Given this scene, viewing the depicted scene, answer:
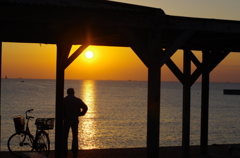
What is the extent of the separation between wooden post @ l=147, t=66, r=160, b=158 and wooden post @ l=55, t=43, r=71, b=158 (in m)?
2.94

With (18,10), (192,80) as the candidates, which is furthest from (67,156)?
(18,10)

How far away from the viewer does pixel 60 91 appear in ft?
30.6

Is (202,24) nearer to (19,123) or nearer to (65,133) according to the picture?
(65,133)

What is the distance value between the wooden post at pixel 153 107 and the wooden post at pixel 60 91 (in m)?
2.94

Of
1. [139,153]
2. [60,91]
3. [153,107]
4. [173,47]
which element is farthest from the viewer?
[139,153]

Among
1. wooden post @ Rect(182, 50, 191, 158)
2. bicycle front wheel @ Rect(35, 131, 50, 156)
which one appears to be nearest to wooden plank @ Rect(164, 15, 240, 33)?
wooden post @ Rect(182, 50, 191, 158)

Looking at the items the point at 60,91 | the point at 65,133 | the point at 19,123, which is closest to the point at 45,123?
the point at 65,133

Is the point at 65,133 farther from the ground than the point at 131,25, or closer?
closer

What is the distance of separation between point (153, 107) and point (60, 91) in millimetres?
3036

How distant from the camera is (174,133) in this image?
32.4 metres

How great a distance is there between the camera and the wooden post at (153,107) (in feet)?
22.7

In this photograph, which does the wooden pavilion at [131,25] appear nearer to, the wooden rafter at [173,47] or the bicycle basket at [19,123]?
the wooden rafter at [173,47]

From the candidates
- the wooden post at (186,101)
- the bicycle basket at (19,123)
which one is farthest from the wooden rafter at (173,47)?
the bicycle basket at (19,123)

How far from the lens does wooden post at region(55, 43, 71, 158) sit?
9.33m
